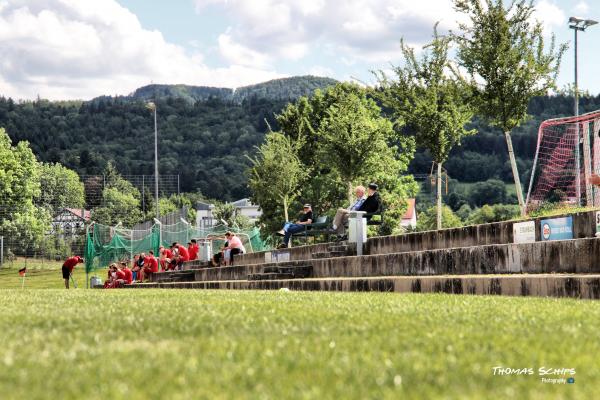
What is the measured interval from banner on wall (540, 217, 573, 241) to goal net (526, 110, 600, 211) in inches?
289

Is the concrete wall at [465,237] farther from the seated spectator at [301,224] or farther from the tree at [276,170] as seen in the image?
the tree at [276,170]

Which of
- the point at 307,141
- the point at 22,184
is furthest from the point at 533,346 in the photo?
the point at 22,184

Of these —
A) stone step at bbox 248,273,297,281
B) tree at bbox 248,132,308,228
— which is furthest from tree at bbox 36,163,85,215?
stone step at bbox 248,273,297,281

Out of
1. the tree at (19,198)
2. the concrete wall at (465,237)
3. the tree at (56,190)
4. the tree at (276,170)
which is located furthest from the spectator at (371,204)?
the tree at (56,190)

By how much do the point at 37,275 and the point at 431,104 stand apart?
3985 cm

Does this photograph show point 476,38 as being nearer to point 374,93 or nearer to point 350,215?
point 374,93

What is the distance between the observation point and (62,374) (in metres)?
3.84

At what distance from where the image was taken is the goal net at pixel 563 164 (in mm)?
21891

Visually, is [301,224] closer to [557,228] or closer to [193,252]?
[557,228]

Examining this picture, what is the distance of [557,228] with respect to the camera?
14008 mm

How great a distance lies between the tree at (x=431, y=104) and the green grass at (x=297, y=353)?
19.8 metres

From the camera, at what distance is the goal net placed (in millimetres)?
21891

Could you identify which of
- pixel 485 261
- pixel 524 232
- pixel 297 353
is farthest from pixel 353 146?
pixel 297 353

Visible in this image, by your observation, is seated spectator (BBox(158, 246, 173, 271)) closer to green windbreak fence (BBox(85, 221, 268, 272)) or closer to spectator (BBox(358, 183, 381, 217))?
green windbreak fence (BBox(85, 221, 268, 272))
